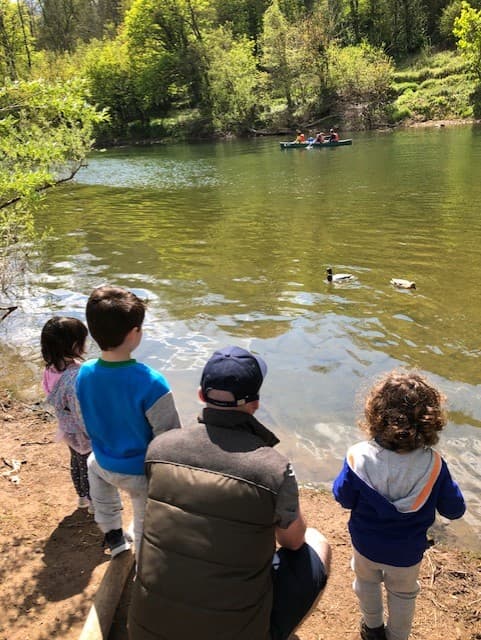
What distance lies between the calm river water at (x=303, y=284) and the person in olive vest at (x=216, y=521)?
2.88 meters

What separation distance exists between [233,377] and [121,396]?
0.90m

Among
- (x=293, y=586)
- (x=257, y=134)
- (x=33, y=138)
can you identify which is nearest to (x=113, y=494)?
(x=293, y=586)

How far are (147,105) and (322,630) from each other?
212ft

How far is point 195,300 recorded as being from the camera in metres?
10.1

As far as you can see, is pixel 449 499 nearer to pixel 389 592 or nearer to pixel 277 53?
pixel 389 592

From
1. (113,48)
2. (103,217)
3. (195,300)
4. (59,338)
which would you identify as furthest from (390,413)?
(113,48)

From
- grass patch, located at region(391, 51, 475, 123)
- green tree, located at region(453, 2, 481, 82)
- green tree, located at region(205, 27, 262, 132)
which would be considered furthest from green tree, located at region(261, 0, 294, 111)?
green tree, located at region(453, 2, 481, 82)

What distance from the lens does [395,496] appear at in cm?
256

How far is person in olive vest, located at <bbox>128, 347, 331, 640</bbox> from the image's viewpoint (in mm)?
1952

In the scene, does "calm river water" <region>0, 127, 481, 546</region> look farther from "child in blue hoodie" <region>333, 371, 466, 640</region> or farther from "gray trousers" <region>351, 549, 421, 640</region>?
"child in blue hoodie" <region>333, 371, 466, 640</region>

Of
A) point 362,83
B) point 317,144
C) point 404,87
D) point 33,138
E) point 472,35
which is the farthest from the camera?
point 404,87

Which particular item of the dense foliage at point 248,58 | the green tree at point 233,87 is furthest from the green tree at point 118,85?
the green tree at point 233,87

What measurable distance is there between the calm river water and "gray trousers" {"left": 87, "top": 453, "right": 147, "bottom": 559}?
2164 mm

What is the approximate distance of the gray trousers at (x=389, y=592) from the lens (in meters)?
2.76
